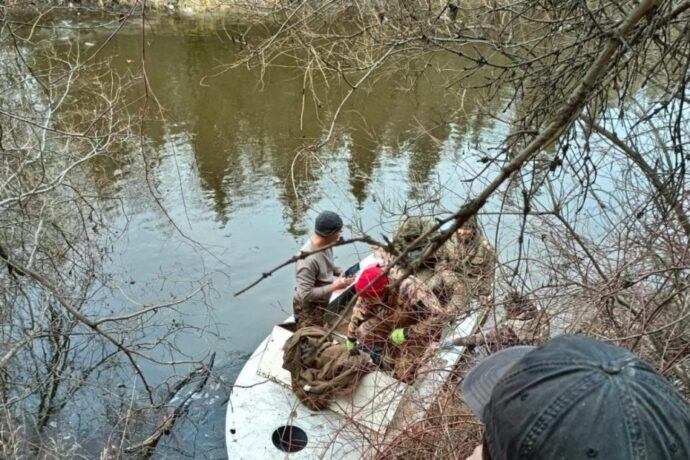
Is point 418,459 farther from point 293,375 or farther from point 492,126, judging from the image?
point 492,126

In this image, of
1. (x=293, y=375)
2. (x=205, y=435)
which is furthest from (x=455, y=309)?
(x=205, y=435)

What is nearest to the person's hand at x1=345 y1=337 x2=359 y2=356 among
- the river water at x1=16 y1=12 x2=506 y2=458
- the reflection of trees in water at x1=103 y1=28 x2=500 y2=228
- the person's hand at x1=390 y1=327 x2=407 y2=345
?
the person's hand at x1=390 y1=327 x2=407 y2=345

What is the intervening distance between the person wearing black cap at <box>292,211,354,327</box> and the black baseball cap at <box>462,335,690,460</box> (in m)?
3.97

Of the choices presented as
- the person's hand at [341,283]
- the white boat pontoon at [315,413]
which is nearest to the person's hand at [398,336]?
the white boat pontoon at [315,413]

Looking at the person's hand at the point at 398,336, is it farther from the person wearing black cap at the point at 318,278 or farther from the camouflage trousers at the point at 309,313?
the camouflage trousers at the point at 309,313

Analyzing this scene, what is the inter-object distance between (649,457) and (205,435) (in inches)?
228

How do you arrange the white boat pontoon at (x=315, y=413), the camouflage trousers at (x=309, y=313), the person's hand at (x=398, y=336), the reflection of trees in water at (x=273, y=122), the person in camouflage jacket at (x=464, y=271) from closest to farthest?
the white boat pontoon at (x=315, y=413) < the person's hand at (x=398, y=336) < the person in camouflage jacket at (x=464, y=271) < the camouflage trousers at (x=309, y=313) < the reflection of trees in water at (x=273, y=122)

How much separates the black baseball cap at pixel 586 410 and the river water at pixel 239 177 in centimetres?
414

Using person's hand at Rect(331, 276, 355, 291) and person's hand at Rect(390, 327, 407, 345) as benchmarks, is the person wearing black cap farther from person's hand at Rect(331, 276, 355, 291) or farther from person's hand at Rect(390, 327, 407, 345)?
person's hand at Rect(390, 327, 407, 345)

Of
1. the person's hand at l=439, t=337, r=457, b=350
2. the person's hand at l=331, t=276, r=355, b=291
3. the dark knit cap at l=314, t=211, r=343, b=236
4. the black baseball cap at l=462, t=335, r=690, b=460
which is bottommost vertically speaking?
the person's hand at l=439, t=337, r=457, b=350

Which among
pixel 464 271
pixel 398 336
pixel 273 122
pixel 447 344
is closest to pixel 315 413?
pixel 398 336

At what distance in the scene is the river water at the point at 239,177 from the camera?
8.02m

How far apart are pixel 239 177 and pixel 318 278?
7647mm

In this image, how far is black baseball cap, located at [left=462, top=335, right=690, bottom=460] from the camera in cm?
112
